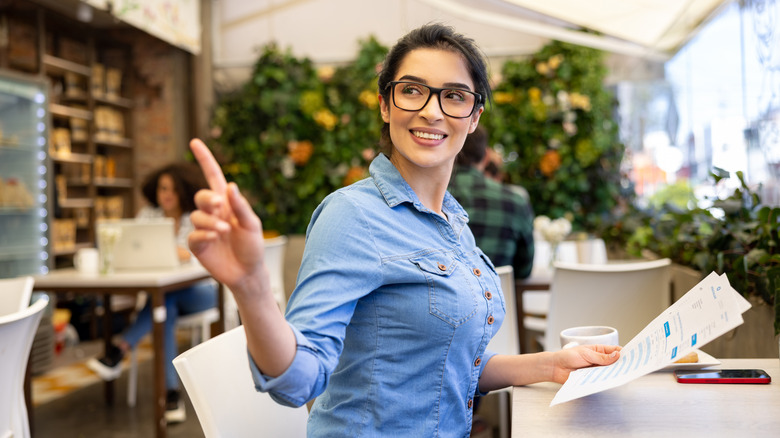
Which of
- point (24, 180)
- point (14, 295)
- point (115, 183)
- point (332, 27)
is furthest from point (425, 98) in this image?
point (115, 183)

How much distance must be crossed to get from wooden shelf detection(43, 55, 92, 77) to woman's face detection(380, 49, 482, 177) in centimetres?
546

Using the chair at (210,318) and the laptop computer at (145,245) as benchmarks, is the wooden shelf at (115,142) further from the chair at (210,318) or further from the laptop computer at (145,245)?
the laptop computer at (145,245)

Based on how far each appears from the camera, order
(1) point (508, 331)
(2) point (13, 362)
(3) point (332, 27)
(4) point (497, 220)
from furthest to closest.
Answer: (3) point (332, 27)
(4) point (497, 220)
(1) point (508, 331)
(2) point (13, 362)

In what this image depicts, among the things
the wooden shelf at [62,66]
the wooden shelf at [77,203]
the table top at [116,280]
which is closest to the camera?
the table top at [116,280]

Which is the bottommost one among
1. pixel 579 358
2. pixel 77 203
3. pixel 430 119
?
pixel 579 358

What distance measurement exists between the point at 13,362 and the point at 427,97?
1.40 metres

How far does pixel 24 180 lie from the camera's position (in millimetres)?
5340

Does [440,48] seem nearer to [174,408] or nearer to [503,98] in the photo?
[174,408]

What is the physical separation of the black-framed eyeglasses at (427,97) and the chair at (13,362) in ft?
4.00

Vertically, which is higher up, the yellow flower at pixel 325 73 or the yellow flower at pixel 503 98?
the yellow flower at pixel 325 73

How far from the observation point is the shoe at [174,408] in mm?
3725

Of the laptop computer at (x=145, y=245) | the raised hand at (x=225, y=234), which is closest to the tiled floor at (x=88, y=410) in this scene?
the laptop computer at (x=145, y=245)

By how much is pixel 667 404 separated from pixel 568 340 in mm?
241

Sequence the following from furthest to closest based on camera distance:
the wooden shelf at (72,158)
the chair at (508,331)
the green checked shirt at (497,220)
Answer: the wooden shelf at (72,158) → the green checked shirt at (497,220) → the chair at (508,331)
